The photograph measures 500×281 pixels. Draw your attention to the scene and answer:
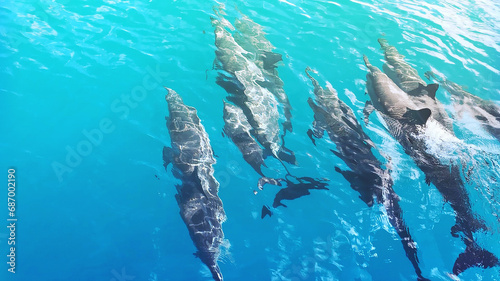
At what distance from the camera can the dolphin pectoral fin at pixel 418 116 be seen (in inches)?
296

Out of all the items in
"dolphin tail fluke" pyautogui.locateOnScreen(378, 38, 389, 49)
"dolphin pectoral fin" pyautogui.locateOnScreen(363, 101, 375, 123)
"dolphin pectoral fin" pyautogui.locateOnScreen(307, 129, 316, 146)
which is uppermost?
"dolphin tail fluke" pyautogui.locateOnScreen(378, 38, 389, 49)

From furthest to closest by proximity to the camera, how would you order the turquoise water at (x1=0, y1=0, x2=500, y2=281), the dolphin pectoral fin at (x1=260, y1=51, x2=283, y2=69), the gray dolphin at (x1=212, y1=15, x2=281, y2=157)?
1. the dolphin pectoral fin at (x1=260, y1=51, x2=283, y2=69)
2. the gray dolphin at (x1=212, y1=15, x2=281, y2=157)
3. the turquoise water at (x1=0, y1=0, x2=500, y2=281)

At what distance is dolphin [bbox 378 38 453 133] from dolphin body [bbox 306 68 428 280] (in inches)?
88.9

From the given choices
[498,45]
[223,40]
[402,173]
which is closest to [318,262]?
[402,173]

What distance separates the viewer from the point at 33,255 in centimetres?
577

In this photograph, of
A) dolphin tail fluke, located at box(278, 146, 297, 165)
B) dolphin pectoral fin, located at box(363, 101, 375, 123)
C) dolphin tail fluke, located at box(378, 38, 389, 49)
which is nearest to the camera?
dolphin tail fluke, located at box(278, 146, 297, 165)

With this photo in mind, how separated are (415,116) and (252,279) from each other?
18.2 feet

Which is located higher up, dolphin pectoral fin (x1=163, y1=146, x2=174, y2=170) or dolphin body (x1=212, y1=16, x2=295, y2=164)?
dolphin body (x1=212, y1=16, x2=295, y2=164)

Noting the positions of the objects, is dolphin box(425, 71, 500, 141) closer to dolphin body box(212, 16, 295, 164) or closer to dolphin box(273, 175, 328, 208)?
dolphin box(273, 175, 328, 208)

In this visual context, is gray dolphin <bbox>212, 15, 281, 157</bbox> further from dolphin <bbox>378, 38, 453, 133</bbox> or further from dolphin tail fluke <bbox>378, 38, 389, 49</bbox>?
dolphin tail fluke <bbox>378, 38, 389, 49</bbox>

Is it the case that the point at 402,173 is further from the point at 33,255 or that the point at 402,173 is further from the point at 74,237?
the point at 33,255

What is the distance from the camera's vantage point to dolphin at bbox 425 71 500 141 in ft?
28.1

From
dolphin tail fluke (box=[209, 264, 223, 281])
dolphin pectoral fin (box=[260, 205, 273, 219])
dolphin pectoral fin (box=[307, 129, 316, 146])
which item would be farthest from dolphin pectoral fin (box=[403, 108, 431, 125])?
dolphin tail fluke (box=[209, 264, 223, 281])

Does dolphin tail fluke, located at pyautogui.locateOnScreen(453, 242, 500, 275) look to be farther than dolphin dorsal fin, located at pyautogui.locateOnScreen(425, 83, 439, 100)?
No
